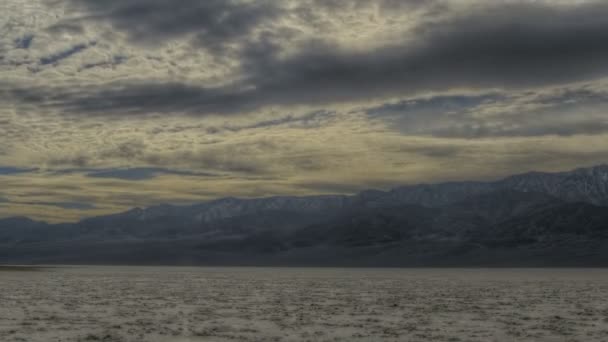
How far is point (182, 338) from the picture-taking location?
3462 centimetres

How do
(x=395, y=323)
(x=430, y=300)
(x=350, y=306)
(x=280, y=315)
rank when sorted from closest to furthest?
(x=395, y=323) < (x=280, y=315) < (x=350, y=306) < (x=430, y=300)

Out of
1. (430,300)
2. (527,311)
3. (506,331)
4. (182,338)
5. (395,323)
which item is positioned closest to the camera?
(182,338)

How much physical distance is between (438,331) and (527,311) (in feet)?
52.6

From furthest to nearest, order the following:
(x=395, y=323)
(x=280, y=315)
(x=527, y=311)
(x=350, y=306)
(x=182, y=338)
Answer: (x=350, y=306) < (x=527, y=311) < (x=280, y=315) < (x=395, y=323) < (x=182, y=338)

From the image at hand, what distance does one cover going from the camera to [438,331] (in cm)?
3781

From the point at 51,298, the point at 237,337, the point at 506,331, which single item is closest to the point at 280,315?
the point at 237,337

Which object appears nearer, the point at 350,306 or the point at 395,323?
the point at 395,323

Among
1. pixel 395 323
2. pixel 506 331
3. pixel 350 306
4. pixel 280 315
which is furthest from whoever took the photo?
pixel 350 306

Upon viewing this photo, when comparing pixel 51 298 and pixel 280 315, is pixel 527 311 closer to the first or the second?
pixel 280 315

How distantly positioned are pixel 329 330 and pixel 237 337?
17.6 feet

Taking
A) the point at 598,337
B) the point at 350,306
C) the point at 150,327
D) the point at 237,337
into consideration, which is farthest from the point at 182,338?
the point at 350,306

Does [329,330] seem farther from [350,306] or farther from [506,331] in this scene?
[350,306]

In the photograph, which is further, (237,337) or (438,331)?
(438,331)

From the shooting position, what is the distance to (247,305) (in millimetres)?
57438
